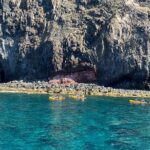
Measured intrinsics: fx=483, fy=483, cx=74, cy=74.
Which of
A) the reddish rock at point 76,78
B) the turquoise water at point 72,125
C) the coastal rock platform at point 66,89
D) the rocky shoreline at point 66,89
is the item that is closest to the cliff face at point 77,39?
the reddish rock at point 76,78

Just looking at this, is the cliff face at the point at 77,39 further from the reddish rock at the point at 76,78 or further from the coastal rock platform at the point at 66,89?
the coastal rock platform at the point at 66,89

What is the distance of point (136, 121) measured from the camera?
220 feet

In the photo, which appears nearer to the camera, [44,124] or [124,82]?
[44,124]

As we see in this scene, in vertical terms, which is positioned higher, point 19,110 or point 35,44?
point 35,44

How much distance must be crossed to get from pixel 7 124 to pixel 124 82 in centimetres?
6356

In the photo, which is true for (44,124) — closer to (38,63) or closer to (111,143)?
(111,143)

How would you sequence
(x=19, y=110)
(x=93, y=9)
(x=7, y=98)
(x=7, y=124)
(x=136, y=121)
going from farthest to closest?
1. (x=93, y=9)
2. (x=7, y=98)
3. (x=19, y=110)
4. (x=136, y=121)
5. (x=7, y=124)

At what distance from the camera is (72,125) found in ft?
199

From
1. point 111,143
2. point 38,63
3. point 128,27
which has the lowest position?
point 111,143

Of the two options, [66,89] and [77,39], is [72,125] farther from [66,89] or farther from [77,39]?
[77,39]

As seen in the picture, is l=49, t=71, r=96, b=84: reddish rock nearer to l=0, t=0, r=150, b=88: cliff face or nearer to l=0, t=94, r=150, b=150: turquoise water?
l=0, t=0, r=150, b=88: cliff face

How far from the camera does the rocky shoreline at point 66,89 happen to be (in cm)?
10688

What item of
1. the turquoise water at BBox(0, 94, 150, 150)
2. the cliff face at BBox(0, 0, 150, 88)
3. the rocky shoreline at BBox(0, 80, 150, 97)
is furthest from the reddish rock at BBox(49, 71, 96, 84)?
the turquoise water at BBox(0, 94, 150, 150)

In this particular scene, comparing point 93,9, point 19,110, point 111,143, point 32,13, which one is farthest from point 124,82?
point 111,143
